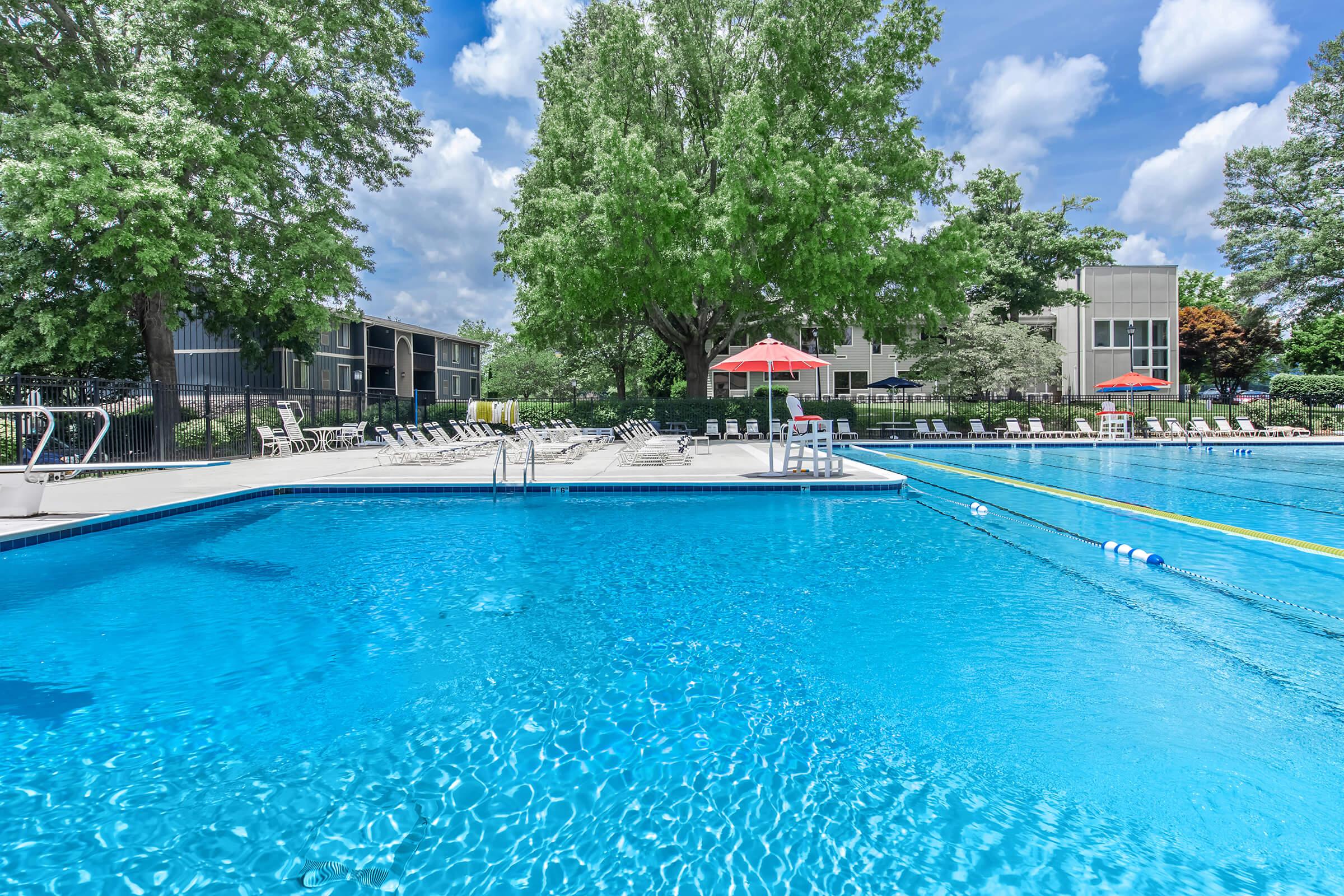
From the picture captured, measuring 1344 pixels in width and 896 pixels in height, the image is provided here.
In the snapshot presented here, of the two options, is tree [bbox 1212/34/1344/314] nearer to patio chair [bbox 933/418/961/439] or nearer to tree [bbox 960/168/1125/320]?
tree [bbox 960/168/1125/320]

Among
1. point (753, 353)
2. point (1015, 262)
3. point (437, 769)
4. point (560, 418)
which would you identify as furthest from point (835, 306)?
point (437, 769)

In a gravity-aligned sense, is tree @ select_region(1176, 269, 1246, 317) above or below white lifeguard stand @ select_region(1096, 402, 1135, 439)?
above

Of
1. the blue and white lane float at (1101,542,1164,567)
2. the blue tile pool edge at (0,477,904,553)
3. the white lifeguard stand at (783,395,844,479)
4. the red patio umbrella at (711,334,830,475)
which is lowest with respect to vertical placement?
the blue and white lane float at (1101,542,1164,567)

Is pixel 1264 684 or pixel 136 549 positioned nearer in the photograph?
pixel 1264 684

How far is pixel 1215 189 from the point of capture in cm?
3562

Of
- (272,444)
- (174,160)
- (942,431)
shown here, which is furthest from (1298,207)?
(174,160)

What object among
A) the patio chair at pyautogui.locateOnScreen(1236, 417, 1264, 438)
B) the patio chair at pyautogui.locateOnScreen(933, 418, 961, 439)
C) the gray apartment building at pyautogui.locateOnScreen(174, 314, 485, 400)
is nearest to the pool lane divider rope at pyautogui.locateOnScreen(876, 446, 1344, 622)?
the patio chair at pyautogui.locateOnScreen(933, 418, 961, 439)

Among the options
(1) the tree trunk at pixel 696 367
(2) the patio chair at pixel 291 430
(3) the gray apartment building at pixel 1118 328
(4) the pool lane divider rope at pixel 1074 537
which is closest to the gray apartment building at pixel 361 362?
(2) the patio chair at pixel 291 430

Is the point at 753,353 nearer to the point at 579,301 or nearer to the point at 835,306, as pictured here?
the point at 579,301

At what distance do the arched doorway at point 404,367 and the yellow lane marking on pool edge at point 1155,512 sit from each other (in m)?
35.6

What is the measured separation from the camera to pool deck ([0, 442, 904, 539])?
9.47 meters

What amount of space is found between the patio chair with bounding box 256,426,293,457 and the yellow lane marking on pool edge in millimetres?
17014

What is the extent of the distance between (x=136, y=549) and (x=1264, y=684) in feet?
33.3

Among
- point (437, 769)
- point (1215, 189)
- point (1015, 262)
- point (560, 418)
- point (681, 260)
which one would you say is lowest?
point (437, 769)
